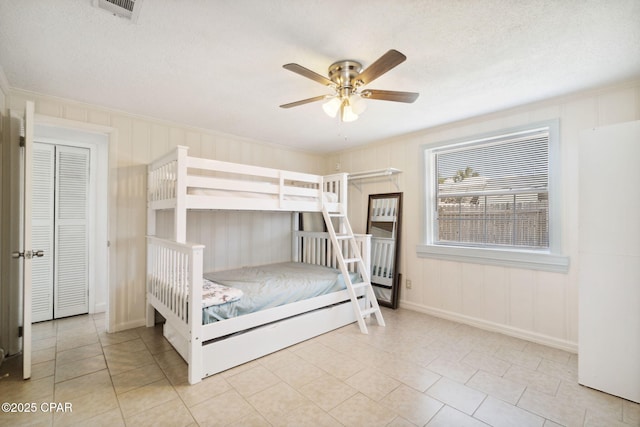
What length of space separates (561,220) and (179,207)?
3412mm

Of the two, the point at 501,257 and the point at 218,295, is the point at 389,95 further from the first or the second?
the point at 501,257

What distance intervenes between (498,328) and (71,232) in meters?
5.09

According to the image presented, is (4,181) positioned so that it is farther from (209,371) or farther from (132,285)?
(209,371)

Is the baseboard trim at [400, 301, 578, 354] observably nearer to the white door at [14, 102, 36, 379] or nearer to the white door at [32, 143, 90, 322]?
the white door at [14, 102, 36, 379]

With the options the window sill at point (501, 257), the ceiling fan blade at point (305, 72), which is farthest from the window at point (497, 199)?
the ceiling fan blade at point (305, 72)

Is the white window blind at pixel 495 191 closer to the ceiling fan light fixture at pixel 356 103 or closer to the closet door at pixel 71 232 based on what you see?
the ceiling fan light fixture at pixel 356 103

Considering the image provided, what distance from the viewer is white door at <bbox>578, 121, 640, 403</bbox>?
6.21 feet

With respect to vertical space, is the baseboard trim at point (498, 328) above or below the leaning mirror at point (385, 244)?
below

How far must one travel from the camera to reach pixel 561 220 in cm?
267

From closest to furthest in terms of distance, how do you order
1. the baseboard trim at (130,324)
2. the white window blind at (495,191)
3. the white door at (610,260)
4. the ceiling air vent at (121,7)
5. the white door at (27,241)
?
the ceiling air vent at (121,7), the white door at (610,260), the white door at (27,241), the white window blind at (495,191), the baseboard trim at (130,324)

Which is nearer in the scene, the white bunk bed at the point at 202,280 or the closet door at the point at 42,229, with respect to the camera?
the white bunk bed at the point at 202,280

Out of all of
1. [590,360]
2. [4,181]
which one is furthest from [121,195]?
[590,360]

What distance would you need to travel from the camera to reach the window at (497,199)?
2783mm

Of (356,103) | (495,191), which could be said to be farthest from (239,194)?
(495,191)
